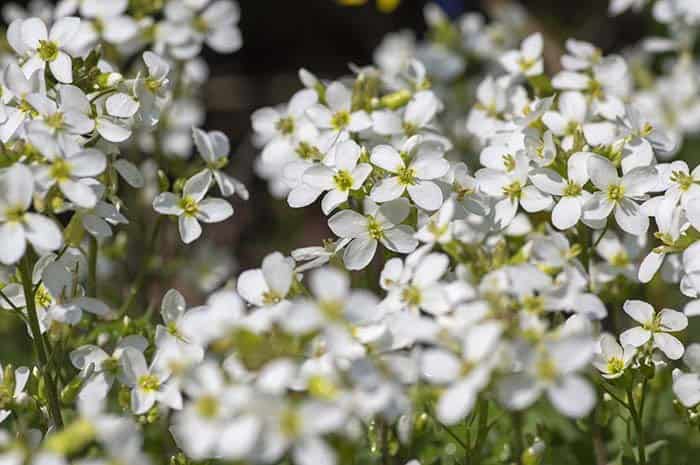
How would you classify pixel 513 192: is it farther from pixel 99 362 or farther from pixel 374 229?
pixel 99 362

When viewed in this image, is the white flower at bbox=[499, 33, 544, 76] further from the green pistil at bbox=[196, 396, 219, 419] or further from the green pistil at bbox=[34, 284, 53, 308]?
the green pistil at bbox=[196, 396, 219, 419]

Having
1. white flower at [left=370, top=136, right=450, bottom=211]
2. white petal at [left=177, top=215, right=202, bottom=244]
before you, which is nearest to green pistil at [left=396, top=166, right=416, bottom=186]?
white flower at [left=370, top=136, right=450, bottom=211]

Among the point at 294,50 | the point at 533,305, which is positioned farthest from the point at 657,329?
the point at 294,50

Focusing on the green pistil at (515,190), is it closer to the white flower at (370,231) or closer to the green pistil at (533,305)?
the white flower at (370,231)

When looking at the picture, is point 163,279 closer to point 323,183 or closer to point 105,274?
point 105,274

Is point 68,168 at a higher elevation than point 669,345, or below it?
higher

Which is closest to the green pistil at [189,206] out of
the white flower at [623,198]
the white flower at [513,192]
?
the white flower at [513,192]

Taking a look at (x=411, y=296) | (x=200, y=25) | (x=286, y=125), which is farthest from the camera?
(x=200, y=25)
